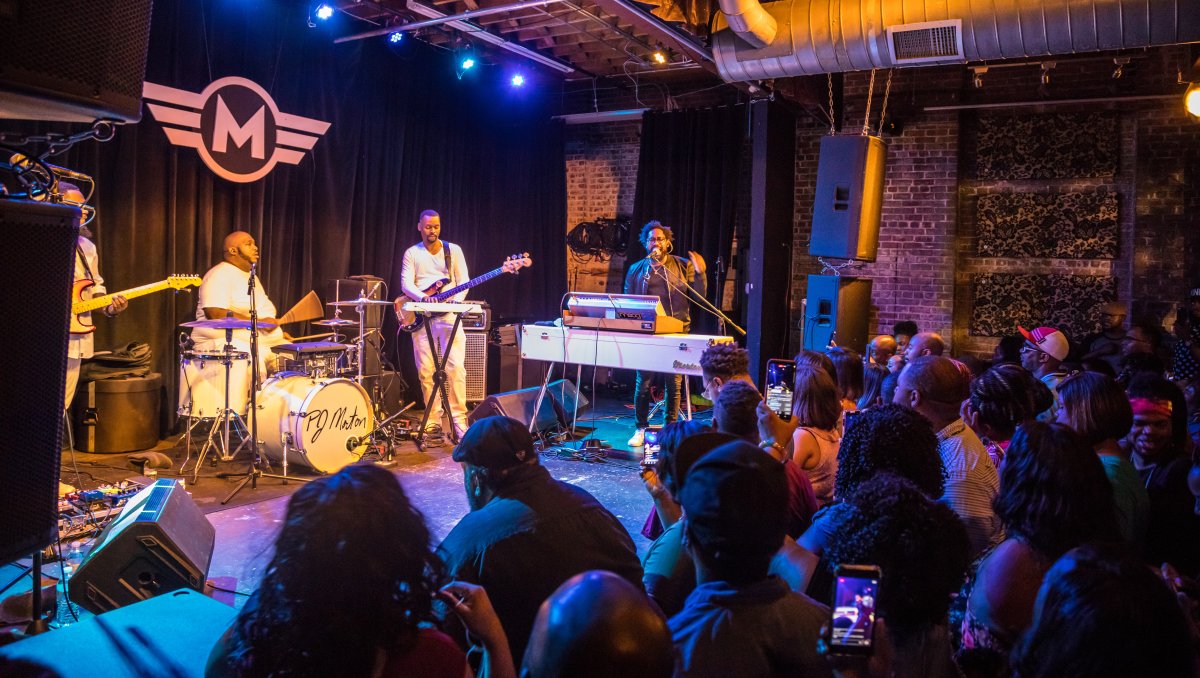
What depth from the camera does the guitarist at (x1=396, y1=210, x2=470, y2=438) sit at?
7531mm

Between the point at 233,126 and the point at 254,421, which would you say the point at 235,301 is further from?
the point at 233,126

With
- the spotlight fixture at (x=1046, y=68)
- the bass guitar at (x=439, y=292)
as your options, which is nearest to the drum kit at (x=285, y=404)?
the bass guitar at (x=439, y=292)

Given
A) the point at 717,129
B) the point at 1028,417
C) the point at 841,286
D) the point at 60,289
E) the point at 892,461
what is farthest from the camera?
the point at 717,129

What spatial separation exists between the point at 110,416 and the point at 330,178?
314 cm

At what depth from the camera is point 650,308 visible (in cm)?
637

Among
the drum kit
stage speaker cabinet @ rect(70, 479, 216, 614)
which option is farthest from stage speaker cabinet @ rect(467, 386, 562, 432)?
stage speaker cabinet @ rect(70, 479, 216, 614)

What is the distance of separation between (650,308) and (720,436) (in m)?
4.38

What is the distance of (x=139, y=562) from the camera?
3.00 m

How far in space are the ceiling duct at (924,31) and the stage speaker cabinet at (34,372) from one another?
446 cm

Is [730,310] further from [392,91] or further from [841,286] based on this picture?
[392,91]

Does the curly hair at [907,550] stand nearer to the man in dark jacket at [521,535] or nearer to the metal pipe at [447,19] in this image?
the man in dark jacket at [521,535]

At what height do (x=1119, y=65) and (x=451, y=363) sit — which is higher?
(x=1119, y=65)

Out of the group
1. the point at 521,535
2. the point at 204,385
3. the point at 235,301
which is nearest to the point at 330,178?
the point at 235,301

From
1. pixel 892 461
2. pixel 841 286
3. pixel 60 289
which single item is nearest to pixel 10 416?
pixel 60 289
